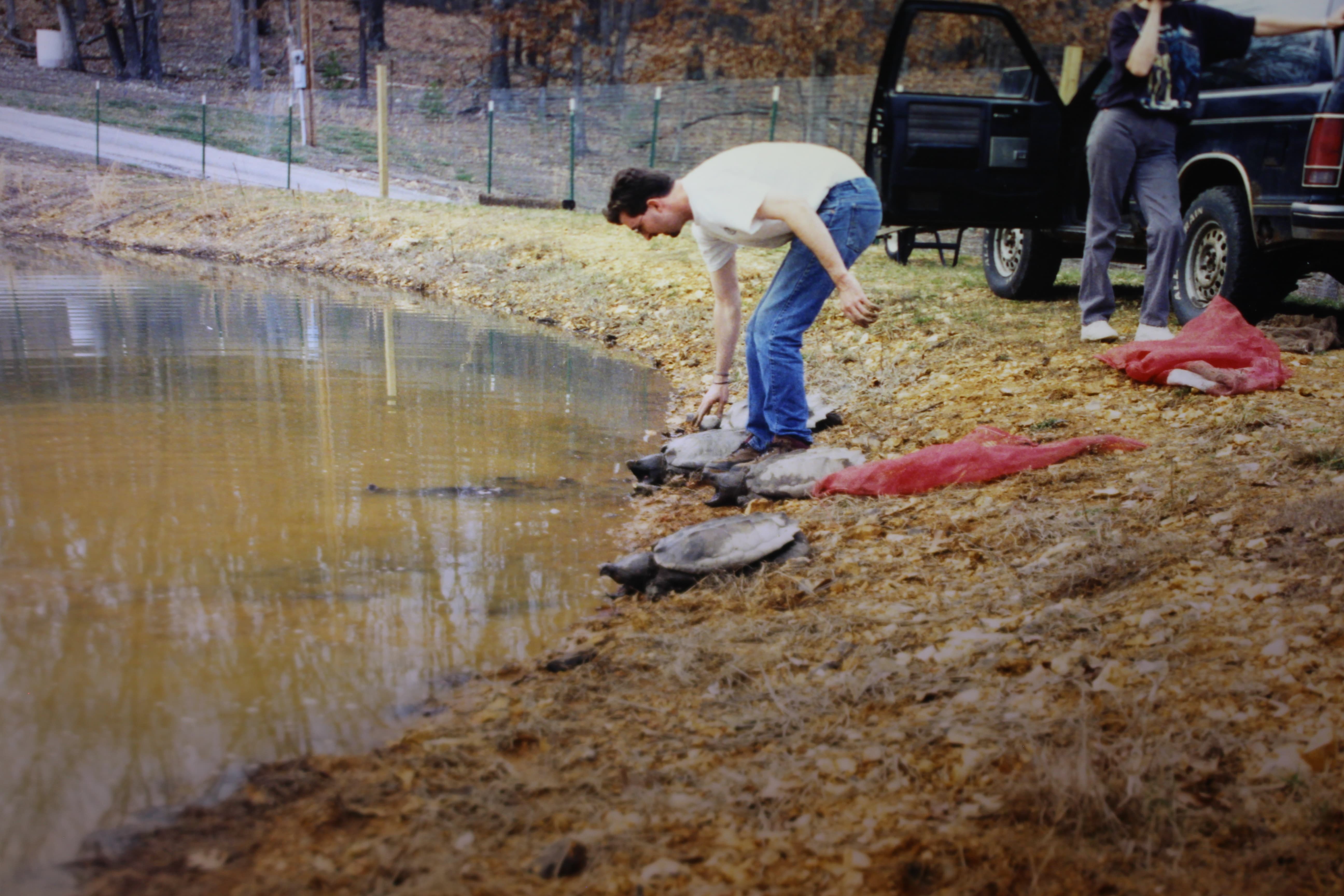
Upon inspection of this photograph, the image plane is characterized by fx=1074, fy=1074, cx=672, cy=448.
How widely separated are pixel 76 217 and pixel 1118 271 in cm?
1479

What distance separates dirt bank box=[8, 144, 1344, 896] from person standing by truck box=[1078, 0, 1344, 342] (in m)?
1.39

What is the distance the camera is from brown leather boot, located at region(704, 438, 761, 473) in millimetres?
5359

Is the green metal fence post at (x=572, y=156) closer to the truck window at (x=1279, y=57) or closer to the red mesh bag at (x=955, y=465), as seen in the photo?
the truck window at (x=1279, y=57)

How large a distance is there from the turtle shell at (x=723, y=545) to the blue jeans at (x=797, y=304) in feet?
4.25

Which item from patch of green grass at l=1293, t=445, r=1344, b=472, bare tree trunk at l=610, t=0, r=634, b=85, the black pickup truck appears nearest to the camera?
patch of green grass at l=1293, t=445, r=1344, b=472

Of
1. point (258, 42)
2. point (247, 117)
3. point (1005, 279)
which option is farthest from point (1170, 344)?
point (258, 42)

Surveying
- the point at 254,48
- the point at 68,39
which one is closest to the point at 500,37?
the point at 254,48

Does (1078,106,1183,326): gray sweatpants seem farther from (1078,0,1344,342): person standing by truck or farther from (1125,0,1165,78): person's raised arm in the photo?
(1125,0,1165,78): person's raised arm

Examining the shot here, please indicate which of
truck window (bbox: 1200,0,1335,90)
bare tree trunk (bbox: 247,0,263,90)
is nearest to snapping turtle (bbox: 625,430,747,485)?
truck window (bbox: 1200,0,1335,90)

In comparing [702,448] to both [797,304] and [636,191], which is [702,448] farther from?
[636,191]

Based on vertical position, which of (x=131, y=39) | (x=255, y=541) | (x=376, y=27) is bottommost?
(x=255, y=541)

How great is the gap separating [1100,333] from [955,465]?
264cm

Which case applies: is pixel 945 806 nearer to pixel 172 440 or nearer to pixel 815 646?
pixel 815 646

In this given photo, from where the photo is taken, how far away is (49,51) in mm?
32406
